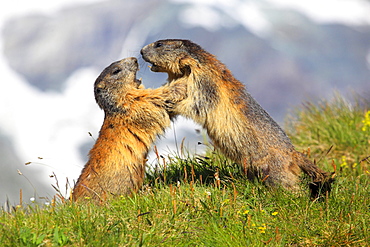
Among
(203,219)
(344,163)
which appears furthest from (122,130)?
(344,163)

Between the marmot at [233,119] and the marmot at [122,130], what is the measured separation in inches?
14.9

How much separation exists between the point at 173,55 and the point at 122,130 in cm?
142

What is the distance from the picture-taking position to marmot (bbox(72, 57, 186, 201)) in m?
6.43

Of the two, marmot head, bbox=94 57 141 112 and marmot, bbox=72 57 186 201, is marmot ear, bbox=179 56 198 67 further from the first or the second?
marmot head, bbox=94 57 141 112

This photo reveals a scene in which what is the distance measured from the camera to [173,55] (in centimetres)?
698

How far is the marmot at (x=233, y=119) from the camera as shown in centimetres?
614

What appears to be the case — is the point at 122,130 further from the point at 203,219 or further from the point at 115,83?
the point at 203,219

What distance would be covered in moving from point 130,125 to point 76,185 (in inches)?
47.1

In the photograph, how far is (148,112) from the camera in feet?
22.2

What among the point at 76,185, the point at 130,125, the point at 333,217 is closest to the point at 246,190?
the point at 333,217

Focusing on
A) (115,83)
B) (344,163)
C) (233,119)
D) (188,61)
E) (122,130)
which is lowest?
(344,163)

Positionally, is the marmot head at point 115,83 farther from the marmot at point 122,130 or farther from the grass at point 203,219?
the grass at point 203,219

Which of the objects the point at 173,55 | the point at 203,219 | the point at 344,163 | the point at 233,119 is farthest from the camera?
the point at 344,163

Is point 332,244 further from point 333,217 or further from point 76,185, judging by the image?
point 76,185
